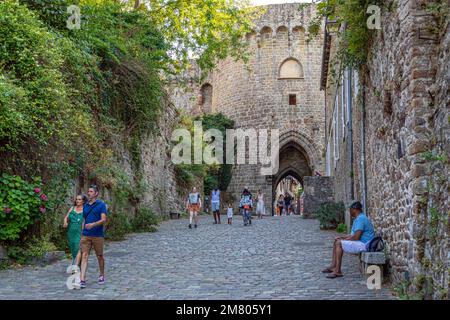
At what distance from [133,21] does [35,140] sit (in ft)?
28.7

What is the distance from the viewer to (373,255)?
6.66 metres

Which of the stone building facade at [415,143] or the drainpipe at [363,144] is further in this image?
the drainpipe at [363,144]

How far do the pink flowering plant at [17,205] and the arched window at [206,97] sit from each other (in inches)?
1167

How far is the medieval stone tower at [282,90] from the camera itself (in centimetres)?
3125

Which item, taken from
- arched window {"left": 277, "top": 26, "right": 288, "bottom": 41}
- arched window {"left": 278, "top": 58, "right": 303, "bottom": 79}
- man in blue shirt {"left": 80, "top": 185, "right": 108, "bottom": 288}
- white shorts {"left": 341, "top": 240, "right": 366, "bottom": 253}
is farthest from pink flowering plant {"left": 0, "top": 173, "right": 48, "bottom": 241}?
arched window {"left": 277, "top": 26, "right": 288, "bottom": 41}

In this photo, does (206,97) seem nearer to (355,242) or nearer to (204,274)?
(204,274)

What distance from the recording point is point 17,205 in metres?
7.94

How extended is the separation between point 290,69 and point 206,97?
8.64 m

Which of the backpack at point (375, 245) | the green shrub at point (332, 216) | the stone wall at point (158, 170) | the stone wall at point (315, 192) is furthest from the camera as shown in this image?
the stone wall at point (315, 192)

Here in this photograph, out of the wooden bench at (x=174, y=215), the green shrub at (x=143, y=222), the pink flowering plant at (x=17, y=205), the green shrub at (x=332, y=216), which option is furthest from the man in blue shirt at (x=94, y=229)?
the wooden bench at (x=174, y=215)

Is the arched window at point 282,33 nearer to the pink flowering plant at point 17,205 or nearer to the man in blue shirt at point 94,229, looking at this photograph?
the pink flowering plant at point 17,205

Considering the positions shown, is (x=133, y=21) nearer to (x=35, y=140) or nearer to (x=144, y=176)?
(x=144, y=176)

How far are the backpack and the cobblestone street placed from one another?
46 centimetres
